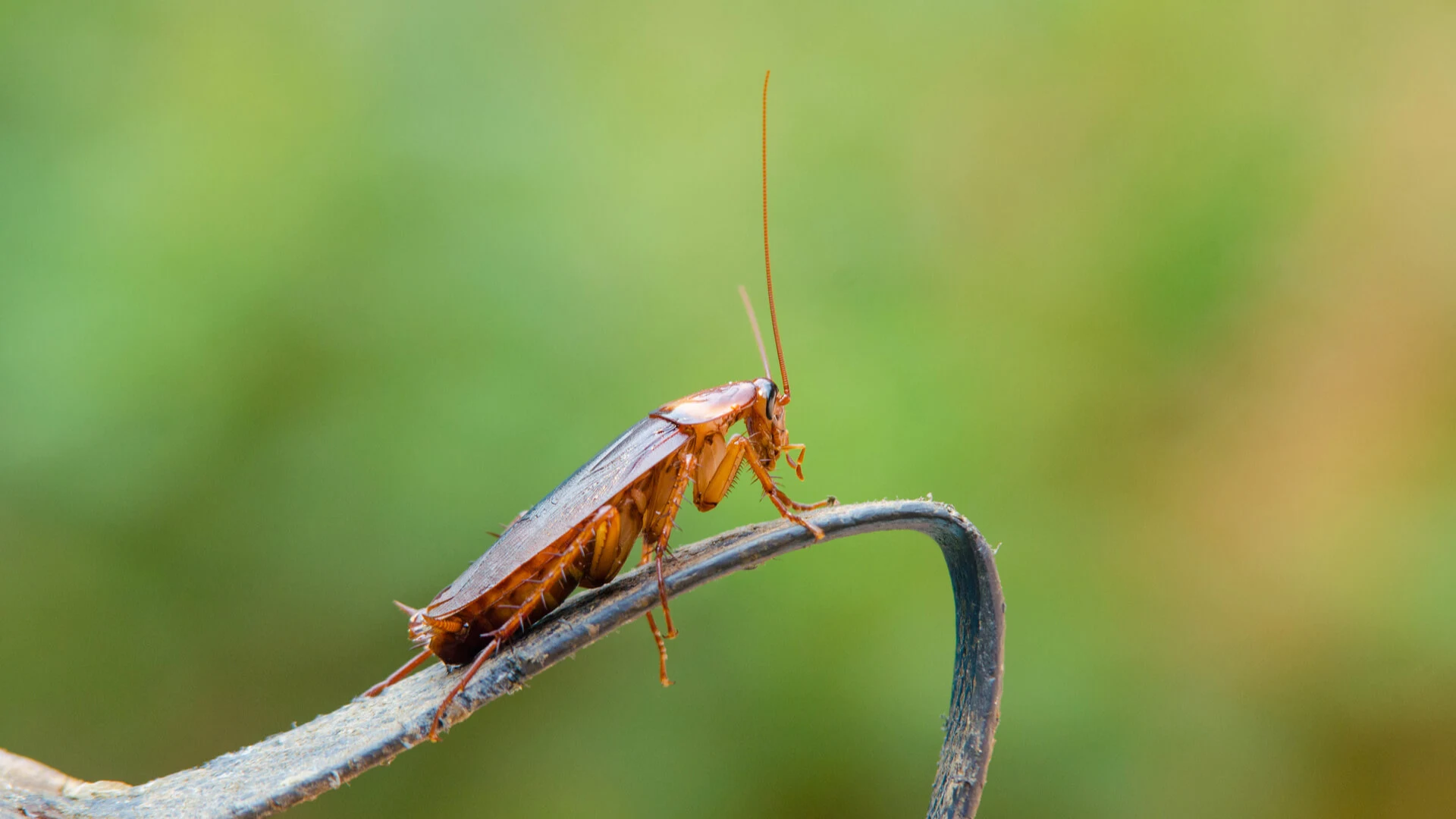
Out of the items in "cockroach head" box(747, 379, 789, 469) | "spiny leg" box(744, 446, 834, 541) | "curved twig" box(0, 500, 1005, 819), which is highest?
"cockroach head" box(747, 379, 789, 469)

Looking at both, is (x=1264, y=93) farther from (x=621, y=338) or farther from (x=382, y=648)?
(x=382, y=648)

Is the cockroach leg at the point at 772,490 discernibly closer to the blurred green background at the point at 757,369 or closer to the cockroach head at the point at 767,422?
the cockroach head at the point at 767,422

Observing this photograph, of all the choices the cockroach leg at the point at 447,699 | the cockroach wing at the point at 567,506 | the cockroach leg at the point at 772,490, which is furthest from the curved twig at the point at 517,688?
the cockroach leg at the point at 772,490

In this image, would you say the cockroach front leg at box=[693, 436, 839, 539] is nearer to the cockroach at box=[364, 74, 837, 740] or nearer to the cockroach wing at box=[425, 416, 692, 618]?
the cockroach at box=[364, 74, 837, 740]

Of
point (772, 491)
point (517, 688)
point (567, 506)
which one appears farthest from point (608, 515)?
point (517, 688)

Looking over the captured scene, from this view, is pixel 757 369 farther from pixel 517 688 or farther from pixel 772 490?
pixel 517 688

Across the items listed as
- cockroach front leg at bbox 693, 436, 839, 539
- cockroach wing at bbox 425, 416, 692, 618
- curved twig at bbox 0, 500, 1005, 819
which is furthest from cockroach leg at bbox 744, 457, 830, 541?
curved twig at bbox 0, 500, 1005, 819

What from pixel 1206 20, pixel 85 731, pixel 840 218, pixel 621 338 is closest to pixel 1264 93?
pixel 1206 20
